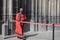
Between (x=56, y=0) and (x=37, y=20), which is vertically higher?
(x=56, y=0)

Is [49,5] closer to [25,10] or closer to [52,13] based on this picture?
[52,13]

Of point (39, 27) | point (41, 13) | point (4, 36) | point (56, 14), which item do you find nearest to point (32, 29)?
point (39, 27)

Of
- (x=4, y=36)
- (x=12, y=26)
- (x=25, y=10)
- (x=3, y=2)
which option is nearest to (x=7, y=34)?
(x=4, y=36)

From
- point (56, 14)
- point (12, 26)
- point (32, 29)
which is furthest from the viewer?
point (56, 14)

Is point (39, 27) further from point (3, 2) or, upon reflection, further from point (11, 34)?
point (11, 34)

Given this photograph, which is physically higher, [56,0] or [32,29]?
[56,0]

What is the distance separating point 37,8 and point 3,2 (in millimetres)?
4147

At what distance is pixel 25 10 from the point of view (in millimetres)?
22469

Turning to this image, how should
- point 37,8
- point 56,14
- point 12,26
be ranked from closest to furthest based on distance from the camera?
point 12,26 → point 37,8 → point 56,14

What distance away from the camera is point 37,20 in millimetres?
22984

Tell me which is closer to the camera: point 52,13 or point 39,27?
point 39,27

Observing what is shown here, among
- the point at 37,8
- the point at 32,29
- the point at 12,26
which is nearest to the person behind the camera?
the point at 12,26

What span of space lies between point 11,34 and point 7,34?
29.7 inches

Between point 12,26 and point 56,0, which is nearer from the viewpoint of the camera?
point 12,26
